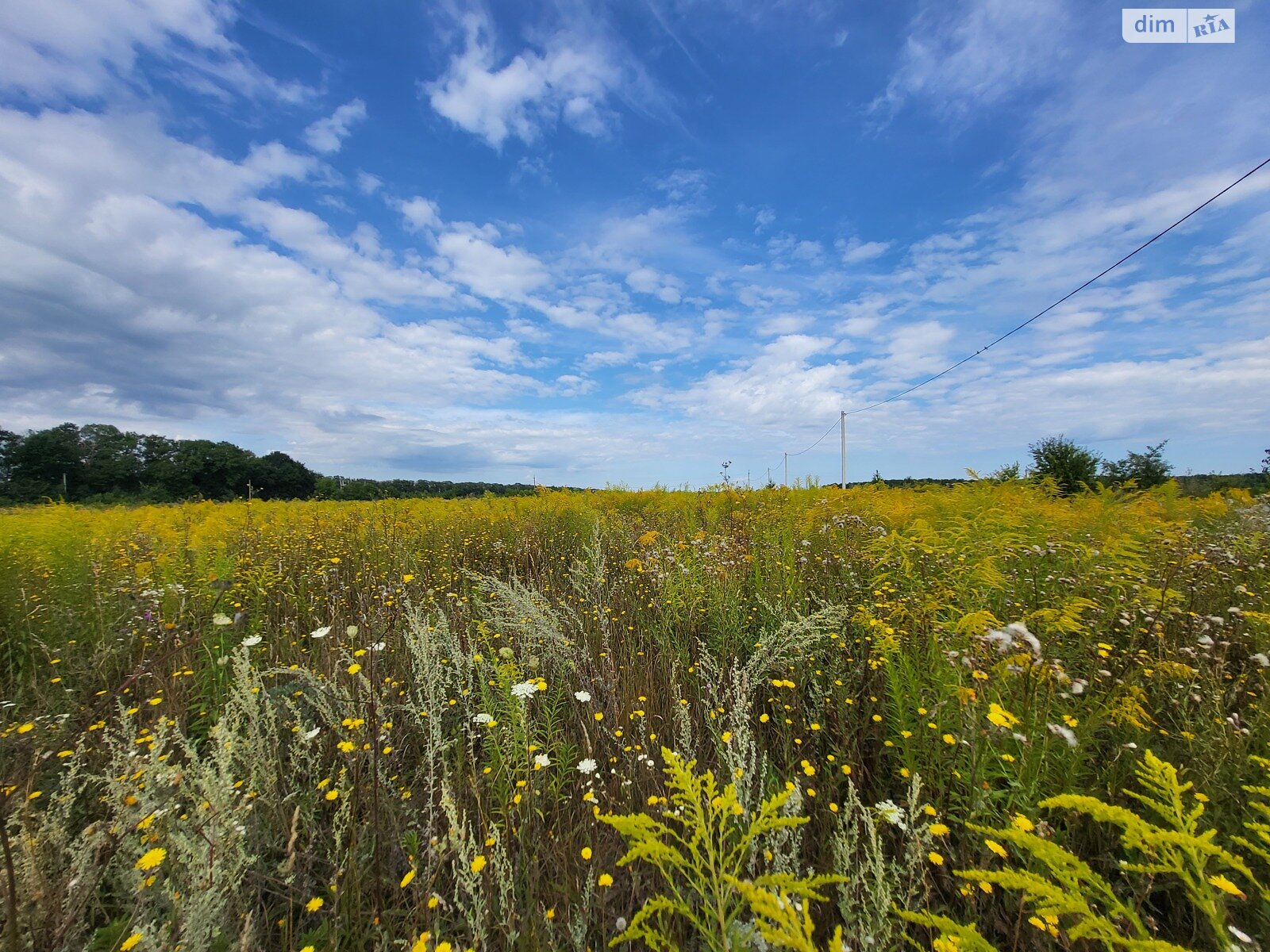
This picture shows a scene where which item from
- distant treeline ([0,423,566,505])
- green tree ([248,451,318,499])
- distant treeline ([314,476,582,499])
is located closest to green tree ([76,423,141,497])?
distant treeline ([0,423,566,505])

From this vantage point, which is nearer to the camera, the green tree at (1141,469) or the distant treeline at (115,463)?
the green tree at (1141,469)

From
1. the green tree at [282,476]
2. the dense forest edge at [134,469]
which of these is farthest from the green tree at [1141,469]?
the green tree at [282,476]

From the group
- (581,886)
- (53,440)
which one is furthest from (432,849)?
(53,440)

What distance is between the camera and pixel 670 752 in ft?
3.20

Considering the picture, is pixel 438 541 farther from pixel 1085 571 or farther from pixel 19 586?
pixel 1085 571

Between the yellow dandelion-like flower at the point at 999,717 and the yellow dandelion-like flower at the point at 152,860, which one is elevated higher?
the yellow dandelion-like flower at the point at 999,717

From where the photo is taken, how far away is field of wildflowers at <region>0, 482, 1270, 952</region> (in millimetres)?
1212

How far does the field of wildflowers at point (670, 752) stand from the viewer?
1212 mm

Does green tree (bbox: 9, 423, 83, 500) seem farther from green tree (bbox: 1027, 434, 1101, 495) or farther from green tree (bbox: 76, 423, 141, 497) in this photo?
green tree (bbox: 1027, 434, 1101, 495)

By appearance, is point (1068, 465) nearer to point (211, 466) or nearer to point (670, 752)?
point (670, 752)

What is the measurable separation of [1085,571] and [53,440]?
4412 cm

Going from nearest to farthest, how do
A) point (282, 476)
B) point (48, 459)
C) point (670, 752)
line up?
point (670, 752)
point (48, 459)
point (282, 476)

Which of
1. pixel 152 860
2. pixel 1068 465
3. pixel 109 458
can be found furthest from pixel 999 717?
pixel 109 458

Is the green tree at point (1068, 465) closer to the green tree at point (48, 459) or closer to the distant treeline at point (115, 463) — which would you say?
the distant treeline at point (115, 463)
